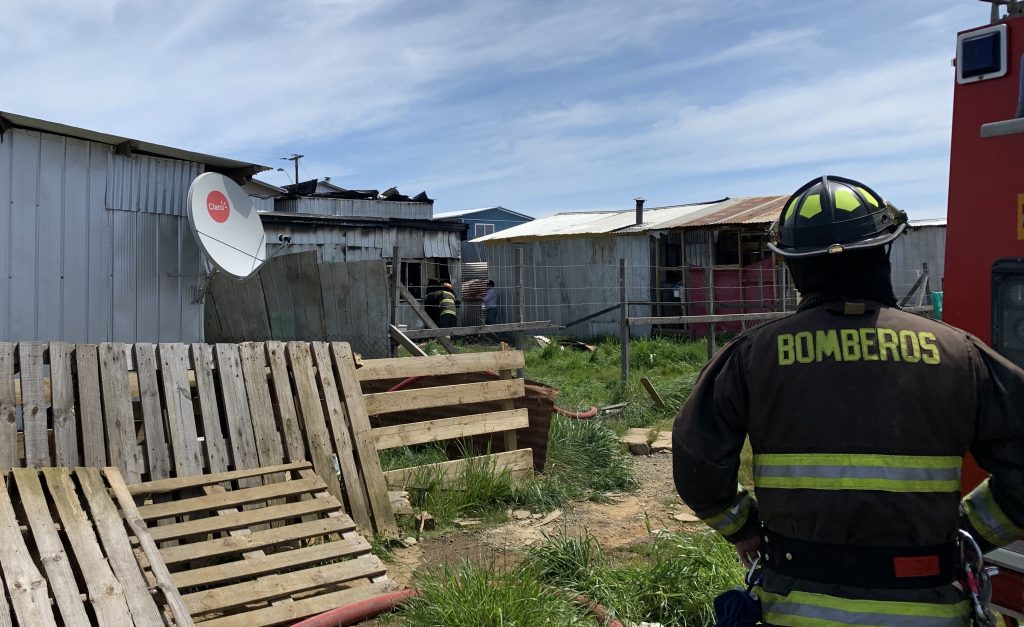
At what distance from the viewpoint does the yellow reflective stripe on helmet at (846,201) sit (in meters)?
2.11

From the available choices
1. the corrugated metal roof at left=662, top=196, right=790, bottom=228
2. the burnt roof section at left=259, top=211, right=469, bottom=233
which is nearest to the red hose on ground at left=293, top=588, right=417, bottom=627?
the burnt roof section at left=259, top=211, right=469, bottom=233

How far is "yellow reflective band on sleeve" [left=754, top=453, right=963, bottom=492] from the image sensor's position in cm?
190

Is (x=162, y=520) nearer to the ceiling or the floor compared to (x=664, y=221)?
nearer to the floor

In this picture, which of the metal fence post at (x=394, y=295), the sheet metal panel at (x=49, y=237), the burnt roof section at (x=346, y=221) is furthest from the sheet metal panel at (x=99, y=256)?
the burnt roof section at (x=346, y=221)

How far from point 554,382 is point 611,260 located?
10980mm

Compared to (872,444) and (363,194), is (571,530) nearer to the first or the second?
(872,444)

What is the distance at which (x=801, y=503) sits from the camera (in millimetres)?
1975

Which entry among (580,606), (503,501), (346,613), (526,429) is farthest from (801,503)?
(526,429)

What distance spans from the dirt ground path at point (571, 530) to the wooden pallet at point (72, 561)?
4.84ft

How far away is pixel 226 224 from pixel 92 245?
1501mm

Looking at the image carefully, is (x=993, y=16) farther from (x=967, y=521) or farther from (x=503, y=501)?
(x=503, y=501)

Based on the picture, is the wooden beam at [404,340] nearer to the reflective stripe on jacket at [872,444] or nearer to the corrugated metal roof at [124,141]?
the corrugated metal roof at [124,141]

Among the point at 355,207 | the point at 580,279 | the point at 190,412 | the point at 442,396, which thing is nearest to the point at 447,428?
the point at 442,396

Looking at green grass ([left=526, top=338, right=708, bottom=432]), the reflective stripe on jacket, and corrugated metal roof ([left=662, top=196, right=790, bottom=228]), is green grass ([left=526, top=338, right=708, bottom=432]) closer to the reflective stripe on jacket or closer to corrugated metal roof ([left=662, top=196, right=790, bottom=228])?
corrugated metal roof ([left=662, top=196, right=790, bottom=228])
